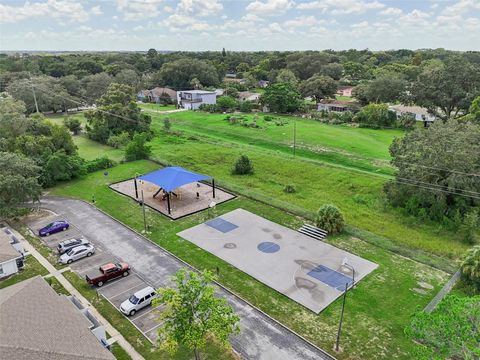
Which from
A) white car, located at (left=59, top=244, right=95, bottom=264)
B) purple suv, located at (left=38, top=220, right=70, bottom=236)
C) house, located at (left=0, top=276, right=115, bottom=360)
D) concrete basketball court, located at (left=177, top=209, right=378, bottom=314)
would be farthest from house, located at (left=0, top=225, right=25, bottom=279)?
concrete basketball court, located at (left=177, top=209, right=378, bottom=314)

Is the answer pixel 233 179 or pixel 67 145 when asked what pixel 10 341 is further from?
pixel 67 145

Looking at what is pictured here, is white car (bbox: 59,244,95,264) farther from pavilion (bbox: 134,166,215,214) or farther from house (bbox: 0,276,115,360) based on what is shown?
pavilion (bbox: 134,166,215,214)

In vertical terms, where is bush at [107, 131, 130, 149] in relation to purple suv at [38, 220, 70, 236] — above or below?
above

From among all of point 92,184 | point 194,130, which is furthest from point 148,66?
point 92,184

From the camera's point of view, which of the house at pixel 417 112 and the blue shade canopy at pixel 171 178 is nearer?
the blue shade canopy at pixel 171 178

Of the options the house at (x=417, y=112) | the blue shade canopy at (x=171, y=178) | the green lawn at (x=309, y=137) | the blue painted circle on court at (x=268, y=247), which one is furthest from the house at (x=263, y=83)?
the blue painted circle on court at (x=268, y=247)

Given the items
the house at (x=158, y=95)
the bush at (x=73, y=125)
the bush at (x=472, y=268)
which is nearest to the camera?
the bush at (x=472, y=268)

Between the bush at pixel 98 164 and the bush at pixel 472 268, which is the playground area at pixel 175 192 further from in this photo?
the bush at pixel 472 268
